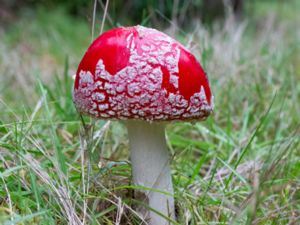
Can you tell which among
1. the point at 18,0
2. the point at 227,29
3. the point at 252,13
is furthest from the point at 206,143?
the point at 252,13

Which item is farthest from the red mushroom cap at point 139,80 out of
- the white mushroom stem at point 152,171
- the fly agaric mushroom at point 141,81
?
the white mushroom stem at point 152,171

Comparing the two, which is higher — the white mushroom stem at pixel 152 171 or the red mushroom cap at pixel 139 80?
the red mushroom cap at pixel 139 80

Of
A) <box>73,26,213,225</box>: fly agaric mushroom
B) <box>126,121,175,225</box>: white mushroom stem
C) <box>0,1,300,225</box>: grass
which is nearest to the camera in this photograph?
<box>73,26,213,225</box>: fly agaric mushroom

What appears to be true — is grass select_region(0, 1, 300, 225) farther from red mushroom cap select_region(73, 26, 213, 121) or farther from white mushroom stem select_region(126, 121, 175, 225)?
red mushroom cap select_region(73, 26, 213, 121)

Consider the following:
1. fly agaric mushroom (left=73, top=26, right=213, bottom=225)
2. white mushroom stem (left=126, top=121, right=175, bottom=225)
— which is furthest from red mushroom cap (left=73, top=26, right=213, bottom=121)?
white mushroom stem (left=126, top=121, right=175, bottom=225)

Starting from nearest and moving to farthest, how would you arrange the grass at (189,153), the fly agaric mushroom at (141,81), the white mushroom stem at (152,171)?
the fly agaric mushroom at (141,81) < the grass at (189,153) < the white mushroom stem at (152,171)

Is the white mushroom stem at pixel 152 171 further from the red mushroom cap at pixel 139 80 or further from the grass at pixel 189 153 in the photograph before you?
the red mushroom cap at pixel 139 80
